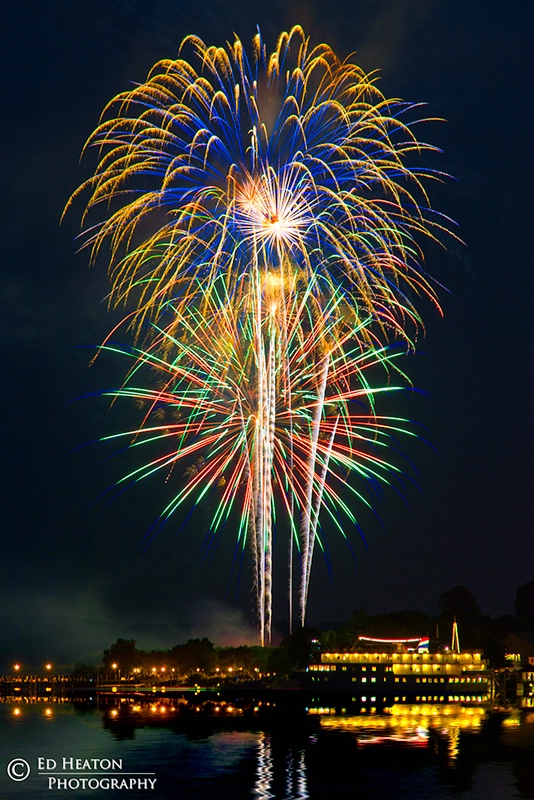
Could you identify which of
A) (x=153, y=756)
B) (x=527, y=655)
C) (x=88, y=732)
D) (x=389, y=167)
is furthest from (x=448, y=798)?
(x=527, y=655)

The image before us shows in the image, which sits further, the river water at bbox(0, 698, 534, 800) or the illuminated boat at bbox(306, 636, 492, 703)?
the illuminated boat at bbox(306, 636, 492, 703)

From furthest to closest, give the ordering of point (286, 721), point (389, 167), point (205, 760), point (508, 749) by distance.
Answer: point (286, 721)
point (508, 749)
point (205, 760)
point (389, 167)

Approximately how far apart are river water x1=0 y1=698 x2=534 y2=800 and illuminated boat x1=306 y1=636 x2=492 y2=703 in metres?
17.2

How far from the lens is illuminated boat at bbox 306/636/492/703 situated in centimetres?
14238

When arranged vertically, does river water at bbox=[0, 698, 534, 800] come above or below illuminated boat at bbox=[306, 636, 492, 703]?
below

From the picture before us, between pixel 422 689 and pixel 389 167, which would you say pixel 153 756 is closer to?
pixel 389 167

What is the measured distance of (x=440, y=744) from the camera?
8775cm

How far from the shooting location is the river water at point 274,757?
63.3 metres

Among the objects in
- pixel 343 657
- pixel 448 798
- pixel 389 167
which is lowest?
pixel 448 798

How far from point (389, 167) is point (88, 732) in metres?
69.3

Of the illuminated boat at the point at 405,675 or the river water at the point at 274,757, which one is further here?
the illuminated boat at the point at 405,675

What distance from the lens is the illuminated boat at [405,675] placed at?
14238 centimetres

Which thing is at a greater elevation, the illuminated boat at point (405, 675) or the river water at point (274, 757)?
the illuminated boat at point (405, 675)

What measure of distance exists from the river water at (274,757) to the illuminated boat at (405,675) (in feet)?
56.5
